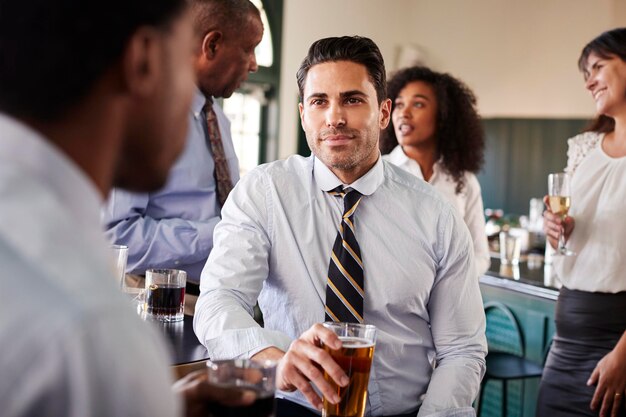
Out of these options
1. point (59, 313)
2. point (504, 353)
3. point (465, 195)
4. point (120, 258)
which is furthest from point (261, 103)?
point (59, 313)

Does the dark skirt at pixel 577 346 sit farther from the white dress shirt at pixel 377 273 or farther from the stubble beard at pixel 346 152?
the stubble beard at pixel 346 152

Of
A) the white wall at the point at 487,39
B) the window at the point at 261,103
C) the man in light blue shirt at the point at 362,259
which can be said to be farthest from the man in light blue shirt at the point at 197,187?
the white wall at the point at 487,39

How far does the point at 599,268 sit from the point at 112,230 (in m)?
1.67

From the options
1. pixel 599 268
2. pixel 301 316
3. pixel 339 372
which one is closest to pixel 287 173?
pixel 301 316

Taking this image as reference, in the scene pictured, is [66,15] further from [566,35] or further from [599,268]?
[566,35]

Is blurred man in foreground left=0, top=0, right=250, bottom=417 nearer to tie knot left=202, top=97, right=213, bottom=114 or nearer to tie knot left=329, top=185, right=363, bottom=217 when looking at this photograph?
tie knot left=329, top=185, right=363, bottom=217

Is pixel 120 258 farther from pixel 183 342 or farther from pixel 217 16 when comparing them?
pixel 217 16

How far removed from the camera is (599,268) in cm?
256

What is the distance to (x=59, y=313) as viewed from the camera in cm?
53

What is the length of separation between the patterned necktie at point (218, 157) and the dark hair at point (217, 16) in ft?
0.83

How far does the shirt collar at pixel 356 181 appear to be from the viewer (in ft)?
6.34

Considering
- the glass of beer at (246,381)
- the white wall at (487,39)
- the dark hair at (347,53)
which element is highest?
the white wall at (487,39)

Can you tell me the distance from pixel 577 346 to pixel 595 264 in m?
0.31

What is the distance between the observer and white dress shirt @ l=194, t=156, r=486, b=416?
1.74 metres
